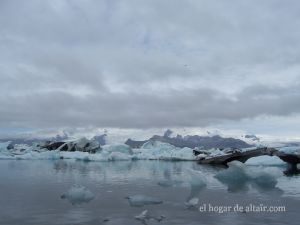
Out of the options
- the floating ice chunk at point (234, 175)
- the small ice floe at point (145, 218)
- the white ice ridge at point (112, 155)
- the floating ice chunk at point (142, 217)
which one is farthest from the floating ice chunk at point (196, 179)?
the white ice ridge at point (112, 155)

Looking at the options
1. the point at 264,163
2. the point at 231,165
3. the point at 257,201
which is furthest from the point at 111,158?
the point at 257,201

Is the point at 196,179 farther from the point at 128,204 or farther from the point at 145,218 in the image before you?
the point at 145,218

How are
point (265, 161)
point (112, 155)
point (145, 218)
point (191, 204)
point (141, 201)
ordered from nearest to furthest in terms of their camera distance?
point (145, 218), point (191, 204), point (141, 201), point (265, 161), point (112, 155)

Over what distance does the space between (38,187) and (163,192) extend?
4.91 metres

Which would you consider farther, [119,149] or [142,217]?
[119,149]

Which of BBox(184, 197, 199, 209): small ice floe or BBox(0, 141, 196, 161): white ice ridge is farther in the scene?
BBox(0, 141, 196, 161): white ice ridge

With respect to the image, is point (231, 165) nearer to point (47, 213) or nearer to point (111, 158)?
point (47, 213)

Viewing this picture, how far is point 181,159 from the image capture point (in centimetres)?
4044

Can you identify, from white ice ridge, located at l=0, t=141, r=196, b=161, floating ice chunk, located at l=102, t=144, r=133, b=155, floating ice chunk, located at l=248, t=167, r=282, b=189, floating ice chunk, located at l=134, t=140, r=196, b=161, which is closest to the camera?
floating ice chunk, located at l=248, t=167, r=282, b=189

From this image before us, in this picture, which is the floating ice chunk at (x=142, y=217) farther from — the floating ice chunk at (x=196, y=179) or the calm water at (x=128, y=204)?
the floating ice chunk at (x=196, y=179)

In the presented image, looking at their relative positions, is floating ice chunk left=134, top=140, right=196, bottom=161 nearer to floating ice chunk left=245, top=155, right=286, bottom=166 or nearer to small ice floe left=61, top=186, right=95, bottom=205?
floating ice chunk left=245, top=155, right=286, bottom=166

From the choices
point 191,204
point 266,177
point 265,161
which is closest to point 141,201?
point 191,204

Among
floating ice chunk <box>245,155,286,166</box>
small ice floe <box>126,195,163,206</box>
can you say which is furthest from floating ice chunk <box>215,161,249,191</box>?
floating ice chunk <box>245,155,286,166</box>

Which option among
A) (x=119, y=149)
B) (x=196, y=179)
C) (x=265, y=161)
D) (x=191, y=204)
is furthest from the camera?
(x=119, y=149)
